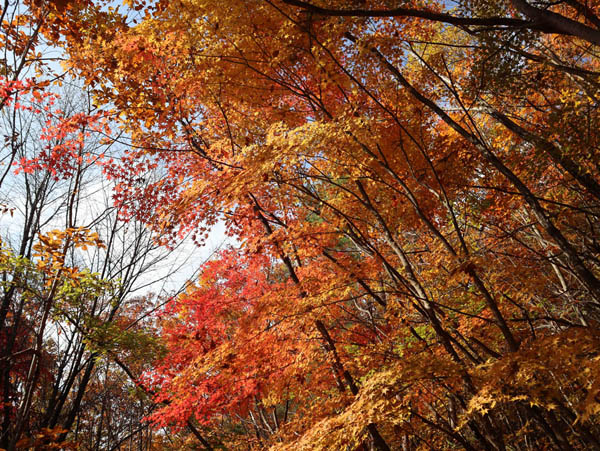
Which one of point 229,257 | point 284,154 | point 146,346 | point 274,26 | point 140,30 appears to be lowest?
point 146,346

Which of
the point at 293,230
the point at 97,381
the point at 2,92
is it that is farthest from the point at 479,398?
the point at 97,381

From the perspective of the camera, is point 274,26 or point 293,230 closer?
point 274,26

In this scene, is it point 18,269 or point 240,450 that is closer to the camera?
point 18,269

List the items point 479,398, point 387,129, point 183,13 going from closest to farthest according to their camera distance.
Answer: point 479,398 → point 183,13 → point 387,129

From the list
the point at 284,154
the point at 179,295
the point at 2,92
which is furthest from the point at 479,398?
the point at 179,295

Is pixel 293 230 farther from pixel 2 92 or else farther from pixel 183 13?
pixel 2 92

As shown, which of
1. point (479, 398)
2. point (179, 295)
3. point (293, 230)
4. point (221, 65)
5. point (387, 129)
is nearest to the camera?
point (479, 398)

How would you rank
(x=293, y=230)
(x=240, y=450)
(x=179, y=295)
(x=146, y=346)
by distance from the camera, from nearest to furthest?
(x=293, y=230)
(x=146, y=346)
(x=179, y=295)
(x=240, y=450)

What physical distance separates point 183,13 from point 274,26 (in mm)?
1220

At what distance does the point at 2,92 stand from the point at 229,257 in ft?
18.4

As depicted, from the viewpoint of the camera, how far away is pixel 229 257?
8859mm

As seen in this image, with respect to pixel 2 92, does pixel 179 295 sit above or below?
below

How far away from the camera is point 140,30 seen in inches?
205

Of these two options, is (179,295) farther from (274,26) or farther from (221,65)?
(274,26)
